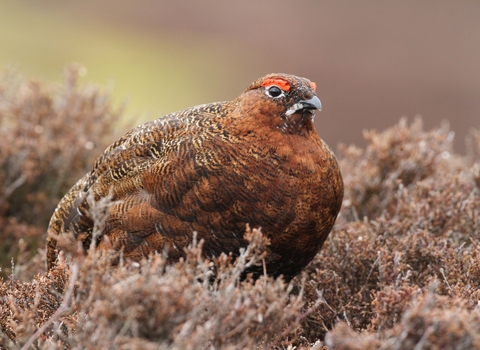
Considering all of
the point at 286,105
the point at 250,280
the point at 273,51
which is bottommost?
the point at 250,280

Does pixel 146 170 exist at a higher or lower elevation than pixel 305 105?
lower

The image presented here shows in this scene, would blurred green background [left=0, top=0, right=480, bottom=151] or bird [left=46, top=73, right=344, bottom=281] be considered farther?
blurred green background [left=0, top=0, right=480, bottom=151]

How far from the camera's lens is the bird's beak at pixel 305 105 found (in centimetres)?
304

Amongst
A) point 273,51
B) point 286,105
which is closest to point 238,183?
point 286,105

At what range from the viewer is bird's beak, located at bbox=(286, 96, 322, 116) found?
9.98 ft

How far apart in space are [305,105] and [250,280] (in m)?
1.03

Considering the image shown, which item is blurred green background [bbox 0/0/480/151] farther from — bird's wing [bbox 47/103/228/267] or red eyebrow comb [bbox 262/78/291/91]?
red eyebrow comb [bbox 262/78/291/91]

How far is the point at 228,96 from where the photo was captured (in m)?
14.0

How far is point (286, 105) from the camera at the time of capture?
3.13 m

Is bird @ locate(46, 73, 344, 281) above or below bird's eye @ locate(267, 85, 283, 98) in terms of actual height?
below

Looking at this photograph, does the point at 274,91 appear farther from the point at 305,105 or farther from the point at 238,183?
the point at 238,183

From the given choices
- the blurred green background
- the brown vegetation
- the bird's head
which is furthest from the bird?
the blurred green background

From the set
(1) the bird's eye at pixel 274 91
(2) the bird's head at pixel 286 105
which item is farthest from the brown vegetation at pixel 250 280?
(1) the bird's eye at pixel 274 91

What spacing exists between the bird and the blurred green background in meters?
8.21
